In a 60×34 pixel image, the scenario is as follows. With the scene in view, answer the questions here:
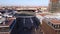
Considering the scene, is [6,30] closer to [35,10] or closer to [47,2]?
[35,10]

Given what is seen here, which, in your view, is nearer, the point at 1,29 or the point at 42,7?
the point at 1,29

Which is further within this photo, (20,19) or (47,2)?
(47,2)

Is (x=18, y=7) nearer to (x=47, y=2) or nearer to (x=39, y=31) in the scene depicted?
(x=47, y=2)

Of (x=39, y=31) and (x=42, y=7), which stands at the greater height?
(x=42, y=7)

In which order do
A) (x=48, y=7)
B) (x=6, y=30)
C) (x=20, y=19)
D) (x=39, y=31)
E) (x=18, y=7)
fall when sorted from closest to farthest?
(x=6, y=30), (x=39, y=31), (x=20, y=19), (x=48, y=7), (x=18, y=7)

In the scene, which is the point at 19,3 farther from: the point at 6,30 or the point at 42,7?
the point at 6,30

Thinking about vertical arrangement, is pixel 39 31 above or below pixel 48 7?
below

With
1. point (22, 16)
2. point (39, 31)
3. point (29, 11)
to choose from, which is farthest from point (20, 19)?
point (39, 31)

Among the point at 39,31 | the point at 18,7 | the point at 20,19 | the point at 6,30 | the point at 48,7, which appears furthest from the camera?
the point at 18,7

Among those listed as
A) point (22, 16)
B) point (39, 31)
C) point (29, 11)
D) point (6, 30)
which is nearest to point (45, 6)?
point (29, 11)
